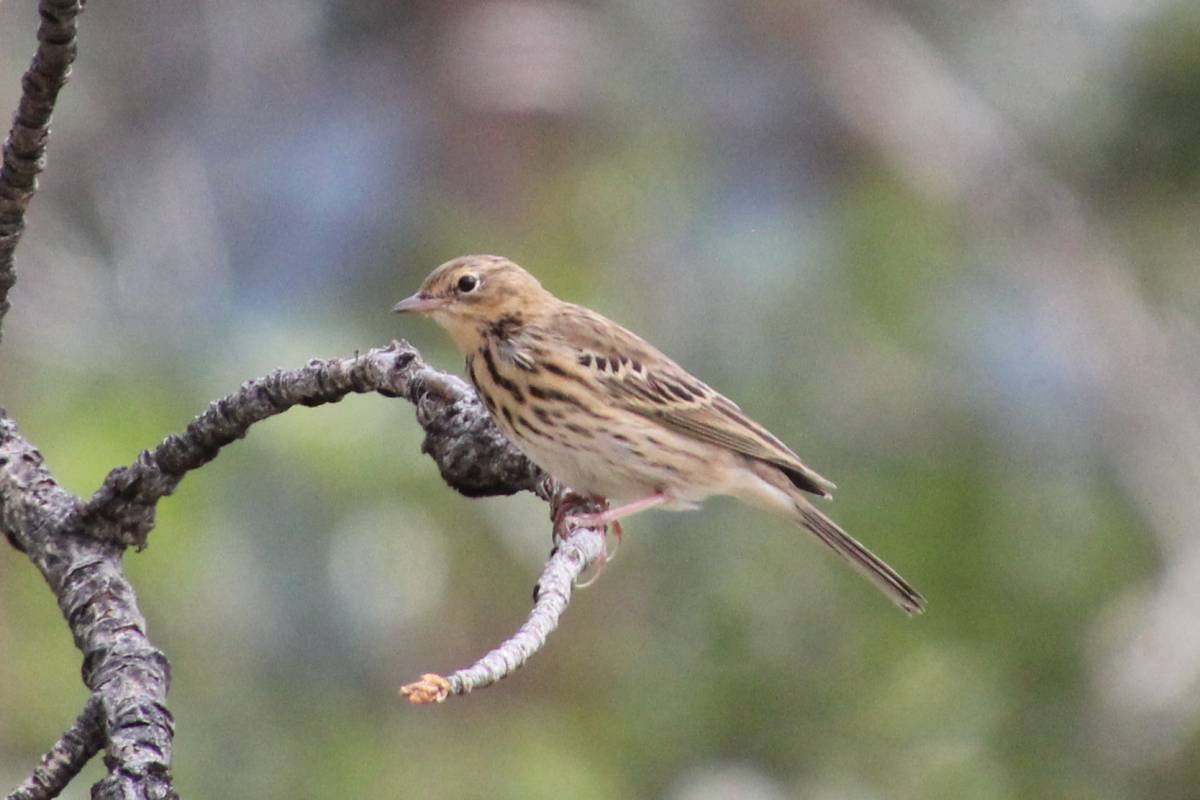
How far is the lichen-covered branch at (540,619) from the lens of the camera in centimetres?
253

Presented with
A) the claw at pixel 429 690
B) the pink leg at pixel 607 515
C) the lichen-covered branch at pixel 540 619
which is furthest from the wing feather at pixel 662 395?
the claw at pixel 429 690

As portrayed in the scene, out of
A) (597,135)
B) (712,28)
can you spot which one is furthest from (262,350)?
(712,28)

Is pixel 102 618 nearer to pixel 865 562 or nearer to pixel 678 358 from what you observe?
pixel 865 562

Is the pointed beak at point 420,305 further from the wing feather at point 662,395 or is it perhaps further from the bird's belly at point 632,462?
the bird's belly at point 632,462

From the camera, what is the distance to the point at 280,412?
3.51m

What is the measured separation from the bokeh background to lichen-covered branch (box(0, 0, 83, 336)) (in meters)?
1.98

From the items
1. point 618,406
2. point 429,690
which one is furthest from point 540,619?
point 618,406

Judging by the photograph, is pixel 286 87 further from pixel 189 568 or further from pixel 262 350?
pixel 189 568

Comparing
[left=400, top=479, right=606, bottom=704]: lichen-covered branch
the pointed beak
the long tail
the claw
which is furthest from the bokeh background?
the claw

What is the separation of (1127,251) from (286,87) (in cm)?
468

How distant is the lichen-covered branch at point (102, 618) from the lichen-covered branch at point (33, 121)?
40 centimetres

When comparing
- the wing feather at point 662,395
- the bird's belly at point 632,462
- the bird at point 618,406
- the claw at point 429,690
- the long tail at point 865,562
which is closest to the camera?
the claw at point 429,690

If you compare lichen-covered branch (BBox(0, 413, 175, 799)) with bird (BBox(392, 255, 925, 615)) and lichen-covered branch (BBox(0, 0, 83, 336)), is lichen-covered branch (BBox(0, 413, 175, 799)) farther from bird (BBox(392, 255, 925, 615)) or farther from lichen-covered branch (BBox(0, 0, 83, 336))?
bird (BBox(392, 255, 925, 615))

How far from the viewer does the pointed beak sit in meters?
4.97
